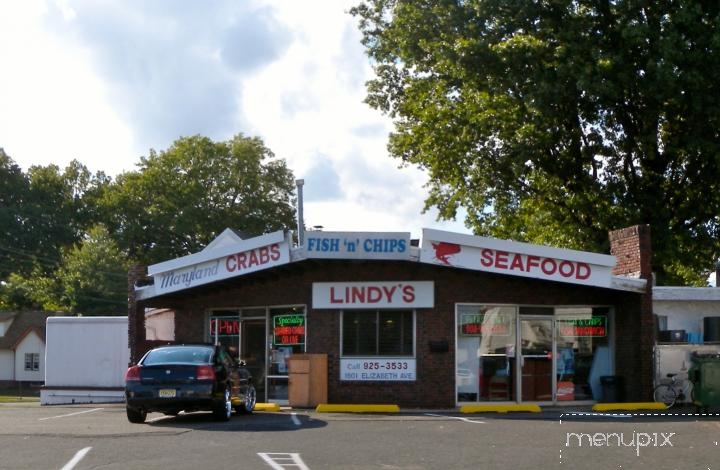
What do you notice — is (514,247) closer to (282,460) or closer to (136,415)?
(136,415)

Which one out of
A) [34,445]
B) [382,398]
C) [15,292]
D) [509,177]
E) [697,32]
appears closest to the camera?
[34,445]

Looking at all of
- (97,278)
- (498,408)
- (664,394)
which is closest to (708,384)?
(664,394)

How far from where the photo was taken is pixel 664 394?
24.5 m

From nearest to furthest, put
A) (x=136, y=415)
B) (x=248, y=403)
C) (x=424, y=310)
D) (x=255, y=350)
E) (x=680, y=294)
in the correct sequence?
(x=136, y=415), (x=248, y=403), (x=424, y=310), (x=255, y=350), (x=680, y=294)

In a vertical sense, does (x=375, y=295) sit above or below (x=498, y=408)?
above

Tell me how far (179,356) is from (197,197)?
53504 mm

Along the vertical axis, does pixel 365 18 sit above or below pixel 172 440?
above

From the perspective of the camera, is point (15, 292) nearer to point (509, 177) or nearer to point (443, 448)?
point (509, 177)

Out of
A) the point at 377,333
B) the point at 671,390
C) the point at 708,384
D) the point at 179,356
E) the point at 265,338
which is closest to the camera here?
the point at 179,356

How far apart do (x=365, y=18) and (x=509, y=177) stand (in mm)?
8150

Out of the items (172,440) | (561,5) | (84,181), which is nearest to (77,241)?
(84,181)

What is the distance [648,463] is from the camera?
45.1 ft

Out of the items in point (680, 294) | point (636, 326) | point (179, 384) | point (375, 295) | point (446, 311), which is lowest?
point (179, 384)

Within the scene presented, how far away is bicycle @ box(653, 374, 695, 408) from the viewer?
959 inches
